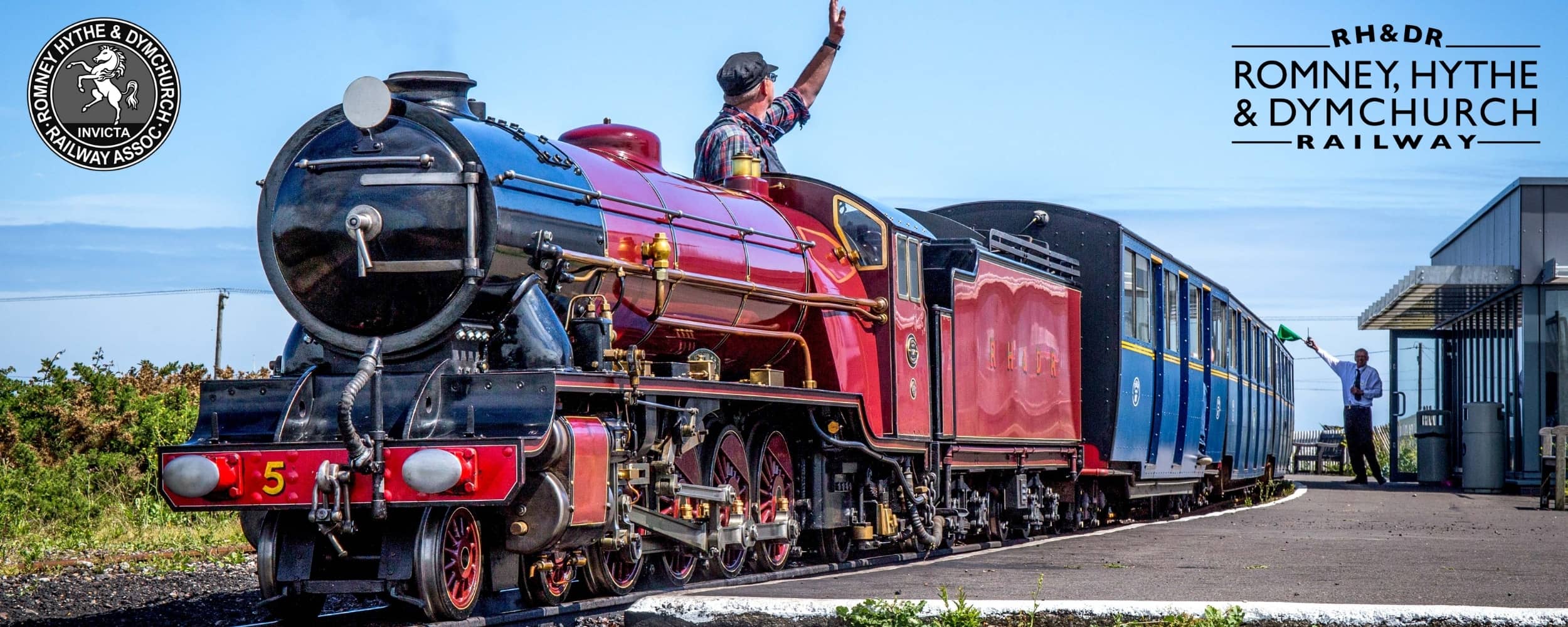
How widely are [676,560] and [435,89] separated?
3.06 metres

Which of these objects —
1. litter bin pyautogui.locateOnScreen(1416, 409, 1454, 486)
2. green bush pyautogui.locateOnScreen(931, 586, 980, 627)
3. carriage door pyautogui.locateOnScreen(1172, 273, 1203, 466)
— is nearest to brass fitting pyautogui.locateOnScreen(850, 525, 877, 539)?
green bush pyautogui.locateOnScreen(931, 586, 980, 627)

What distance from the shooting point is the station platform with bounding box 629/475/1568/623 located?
6.96m

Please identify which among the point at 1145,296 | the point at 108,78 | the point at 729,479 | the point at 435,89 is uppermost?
the point at 108,78

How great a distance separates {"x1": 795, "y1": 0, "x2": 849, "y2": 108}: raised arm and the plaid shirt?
195 cm

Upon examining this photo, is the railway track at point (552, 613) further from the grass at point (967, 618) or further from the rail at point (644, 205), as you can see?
the rail at point (644, 205)

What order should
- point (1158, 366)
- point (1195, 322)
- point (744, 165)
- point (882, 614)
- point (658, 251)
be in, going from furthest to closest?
point (1195, 322) < point (1158, 366) < point (744, 165) < point (658, 251) < point (882, 614)

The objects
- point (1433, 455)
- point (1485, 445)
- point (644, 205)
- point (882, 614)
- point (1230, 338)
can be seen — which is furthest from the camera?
point (1433, 455)

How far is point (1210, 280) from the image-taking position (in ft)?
63.0

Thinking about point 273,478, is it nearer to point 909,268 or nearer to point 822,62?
point 909,268

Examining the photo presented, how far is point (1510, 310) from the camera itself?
2330cm

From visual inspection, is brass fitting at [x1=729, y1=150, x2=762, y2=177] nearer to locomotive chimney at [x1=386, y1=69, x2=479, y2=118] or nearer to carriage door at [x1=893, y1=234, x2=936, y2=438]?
carriage door at [x1=893, y1=234, x2=936, y2=438]

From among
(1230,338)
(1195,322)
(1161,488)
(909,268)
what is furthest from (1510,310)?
(909,268)

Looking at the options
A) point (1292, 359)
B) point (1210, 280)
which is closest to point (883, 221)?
point (1210, 280)

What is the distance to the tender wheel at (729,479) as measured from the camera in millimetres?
8742
